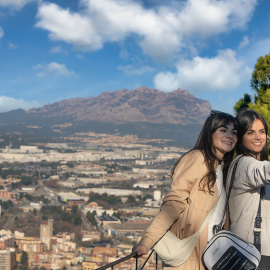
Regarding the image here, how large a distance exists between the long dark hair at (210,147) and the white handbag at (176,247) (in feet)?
0.42

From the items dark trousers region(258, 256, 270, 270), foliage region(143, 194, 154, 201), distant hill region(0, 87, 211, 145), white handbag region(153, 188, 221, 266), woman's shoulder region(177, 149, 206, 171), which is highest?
distant hill region(0, 87, 211, 145)

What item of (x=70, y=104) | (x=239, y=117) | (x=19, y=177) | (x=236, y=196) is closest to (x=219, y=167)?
(x=236, y=196)

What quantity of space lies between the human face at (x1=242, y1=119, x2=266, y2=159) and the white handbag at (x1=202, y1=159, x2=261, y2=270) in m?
0.40

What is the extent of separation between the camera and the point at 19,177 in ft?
123

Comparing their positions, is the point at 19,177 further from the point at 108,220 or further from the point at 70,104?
the point at 70,104

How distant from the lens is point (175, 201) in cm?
105

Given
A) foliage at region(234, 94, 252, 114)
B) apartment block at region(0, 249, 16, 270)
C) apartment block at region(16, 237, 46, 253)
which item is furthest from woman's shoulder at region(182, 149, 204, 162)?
apartment block at region(16, 237, 46, 253)

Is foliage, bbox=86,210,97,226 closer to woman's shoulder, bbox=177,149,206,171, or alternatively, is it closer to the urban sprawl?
the urban sprawl

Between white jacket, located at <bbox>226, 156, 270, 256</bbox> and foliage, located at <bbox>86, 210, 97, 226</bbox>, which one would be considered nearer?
white jacket, located at <bbox>226, 156, 270, 256</bbox>

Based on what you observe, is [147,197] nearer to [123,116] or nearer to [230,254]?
[230,254]

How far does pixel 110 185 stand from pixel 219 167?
1373 inches

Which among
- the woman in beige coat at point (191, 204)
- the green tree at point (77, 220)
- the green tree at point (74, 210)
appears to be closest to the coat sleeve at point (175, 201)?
the woman in beige coat at point (191, 204)

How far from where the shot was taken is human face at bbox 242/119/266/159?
124 centimetres

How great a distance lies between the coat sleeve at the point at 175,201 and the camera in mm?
1021
